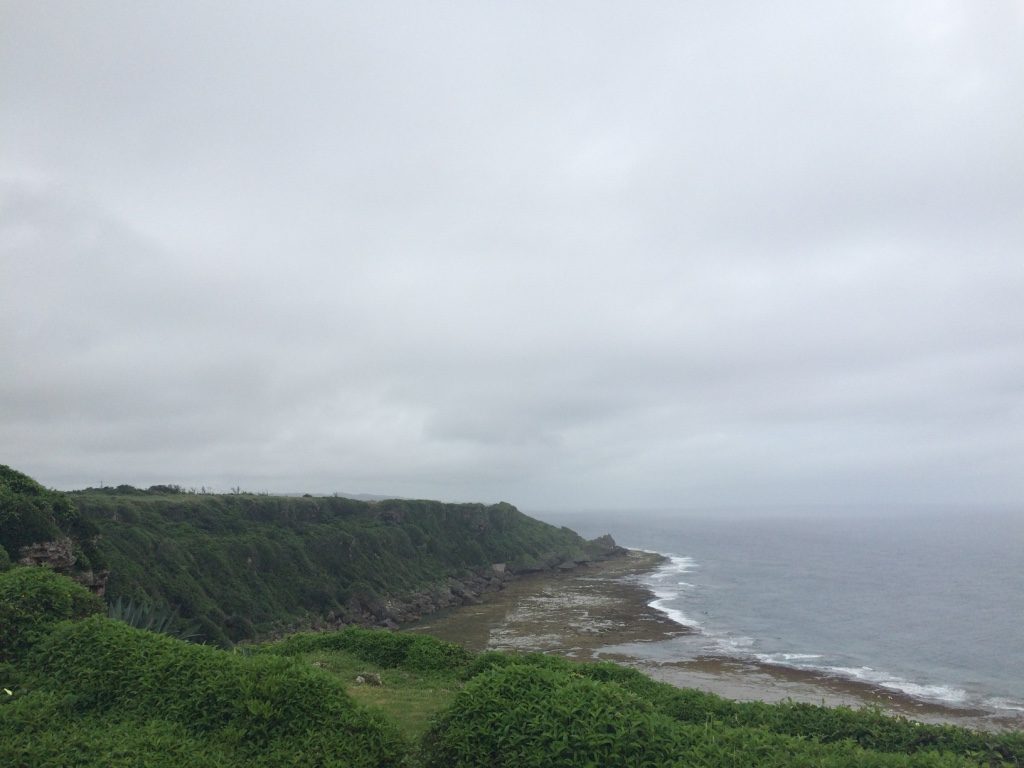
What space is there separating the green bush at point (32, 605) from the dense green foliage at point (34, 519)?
8.62 m

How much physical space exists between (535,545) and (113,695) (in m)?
74.9

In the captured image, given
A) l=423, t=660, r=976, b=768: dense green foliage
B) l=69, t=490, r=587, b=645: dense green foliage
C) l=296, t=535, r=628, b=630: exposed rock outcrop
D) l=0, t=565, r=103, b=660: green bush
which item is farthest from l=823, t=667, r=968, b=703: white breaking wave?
l=0, t=565, r=103, b=660: green bush

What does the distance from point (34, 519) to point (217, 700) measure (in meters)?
16.0

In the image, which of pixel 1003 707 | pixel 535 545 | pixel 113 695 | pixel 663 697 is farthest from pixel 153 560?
pixel 535 545

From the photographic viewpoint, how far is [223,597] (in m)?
38.2

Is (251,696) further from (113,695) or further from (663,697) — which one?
(663,697)

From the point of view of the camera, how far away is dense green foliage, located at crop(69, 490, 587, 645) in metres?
35.8

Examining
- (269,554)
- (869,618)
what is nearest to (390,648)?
(269,554)

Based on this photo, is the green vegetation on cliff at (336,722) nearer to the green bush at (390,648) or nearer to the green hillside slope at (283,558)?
the green bush at (390,648)

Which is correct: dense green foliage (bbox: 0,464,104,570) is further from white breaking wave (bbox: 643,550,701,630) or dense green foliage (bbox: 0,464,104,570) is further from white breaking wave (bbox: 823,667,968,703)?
white breaking wave (bbox: 643,550,701,630)

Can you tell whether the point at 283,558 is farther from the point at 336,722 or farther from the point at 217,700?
the point at 336,722

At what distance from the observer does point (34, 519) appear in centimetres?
1975

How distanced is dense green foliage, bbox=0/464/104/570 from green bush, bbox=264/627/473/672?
872cm

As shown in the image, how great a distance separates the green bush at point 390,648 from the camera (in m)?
15.2
